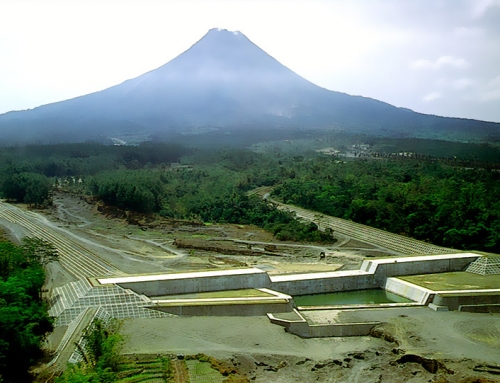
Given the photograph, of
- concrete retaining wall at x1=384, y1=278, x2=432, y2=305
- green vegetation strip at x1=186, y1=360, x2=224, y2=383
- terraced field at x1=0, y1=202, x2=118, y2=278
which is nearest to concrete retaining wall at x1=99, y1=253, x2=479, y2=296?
concrete retaining wall at x1=384, y1=278, x2=432, y2=305

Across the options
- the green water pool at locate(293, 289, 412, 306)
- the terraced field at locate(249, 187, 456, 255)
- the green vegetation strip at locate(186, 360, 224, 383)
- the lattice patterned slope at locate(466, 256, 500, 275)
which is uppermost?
the lattice patterned slope at locate(466, 256, 500, 275)

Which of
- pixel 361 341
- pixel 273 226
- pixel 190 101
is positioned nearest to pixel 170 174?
pixel 273 226

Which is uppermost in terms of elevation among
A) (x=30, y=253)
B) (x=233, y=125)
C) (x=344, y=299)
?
(x=233, y=125)

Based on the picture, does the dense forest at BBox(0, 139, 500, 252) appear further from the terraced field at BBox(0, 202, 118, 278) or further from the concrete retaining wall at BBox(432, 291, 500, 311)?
the concrete retaining wall at BBox(432, 291, 500, 311)

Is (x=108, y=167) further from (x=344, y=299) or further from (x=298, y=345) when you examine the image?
(x=298, y=345)

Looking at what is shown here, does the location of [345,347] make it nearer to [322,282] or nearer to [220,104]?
[322,282]

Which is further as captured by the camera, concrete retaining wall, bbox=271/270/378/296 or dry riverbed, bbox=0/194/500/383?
concrete retaining wall, bbox=271/270/378/296

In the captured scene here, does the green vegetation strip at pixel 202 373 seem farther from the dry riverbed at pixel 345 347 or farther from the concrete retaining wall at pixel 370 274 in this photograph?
the concrete retaining wall at pixel 370 274
